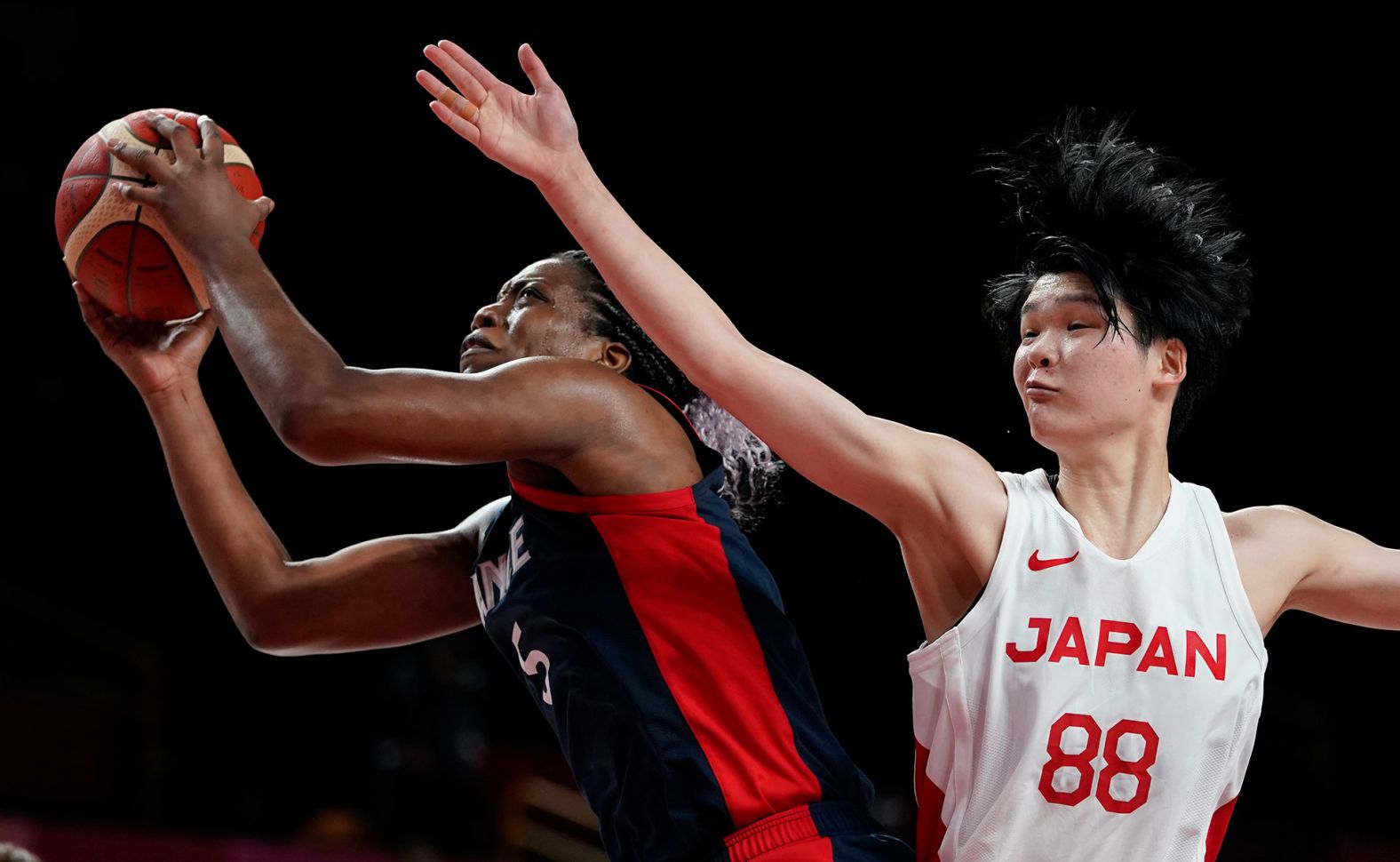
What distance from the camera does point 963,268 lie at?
30.2ft

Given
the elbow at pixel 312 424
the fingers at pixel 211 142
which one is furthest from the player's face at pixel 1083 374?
the fingers at pixel 211 142

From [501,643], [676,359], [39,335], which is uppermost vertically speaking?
[39,335]

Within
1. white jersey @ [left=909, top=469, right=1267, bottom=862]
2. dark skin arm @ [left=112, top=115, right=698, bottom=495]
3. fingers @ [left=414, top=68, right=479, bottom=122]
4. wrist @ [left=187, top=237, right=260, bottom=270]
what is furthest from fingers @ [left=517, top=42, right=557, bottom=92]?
white jersey @ [left=909, top=469, right=1267, bottom=862]

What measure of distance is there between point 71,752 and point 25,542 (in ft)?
8.92

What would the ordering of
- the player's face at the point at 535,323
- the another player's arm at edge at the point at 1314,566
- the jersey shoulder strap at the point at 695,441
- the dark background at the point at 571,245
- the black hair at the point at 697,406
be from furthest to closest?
1. the dark background at the point at 571,245
2. the black hair at the point at 697,406
3. the player's face at the point at 535,323
4. the jersey shoulder strap at the point at 695,441
5. the another player's arm at edge at the point at 1314,566

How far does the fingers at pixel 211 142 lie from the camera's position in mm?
2596

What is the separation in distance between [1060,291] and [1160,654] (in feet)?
2.17

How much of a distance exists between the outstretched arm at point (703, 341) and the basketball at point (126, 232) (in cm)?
62

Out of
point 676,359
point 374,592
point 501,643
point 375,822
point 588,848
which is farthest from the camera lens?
point 588,848

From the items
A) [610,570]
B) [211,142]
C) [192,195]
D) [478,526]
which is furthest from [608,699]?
[211,142]

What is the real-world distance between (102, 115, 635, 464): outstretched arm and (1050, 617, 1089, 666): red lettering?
0.87 metres

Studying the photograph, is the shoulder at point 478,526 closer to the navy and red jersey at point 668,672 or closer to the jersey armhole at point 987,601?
the navy and red jersey at point 668,672

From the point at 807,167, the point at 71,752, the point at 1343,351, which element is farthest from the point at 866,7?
the point at 71,752

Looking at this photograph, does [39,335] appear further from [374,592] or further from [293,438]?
[293,438]
